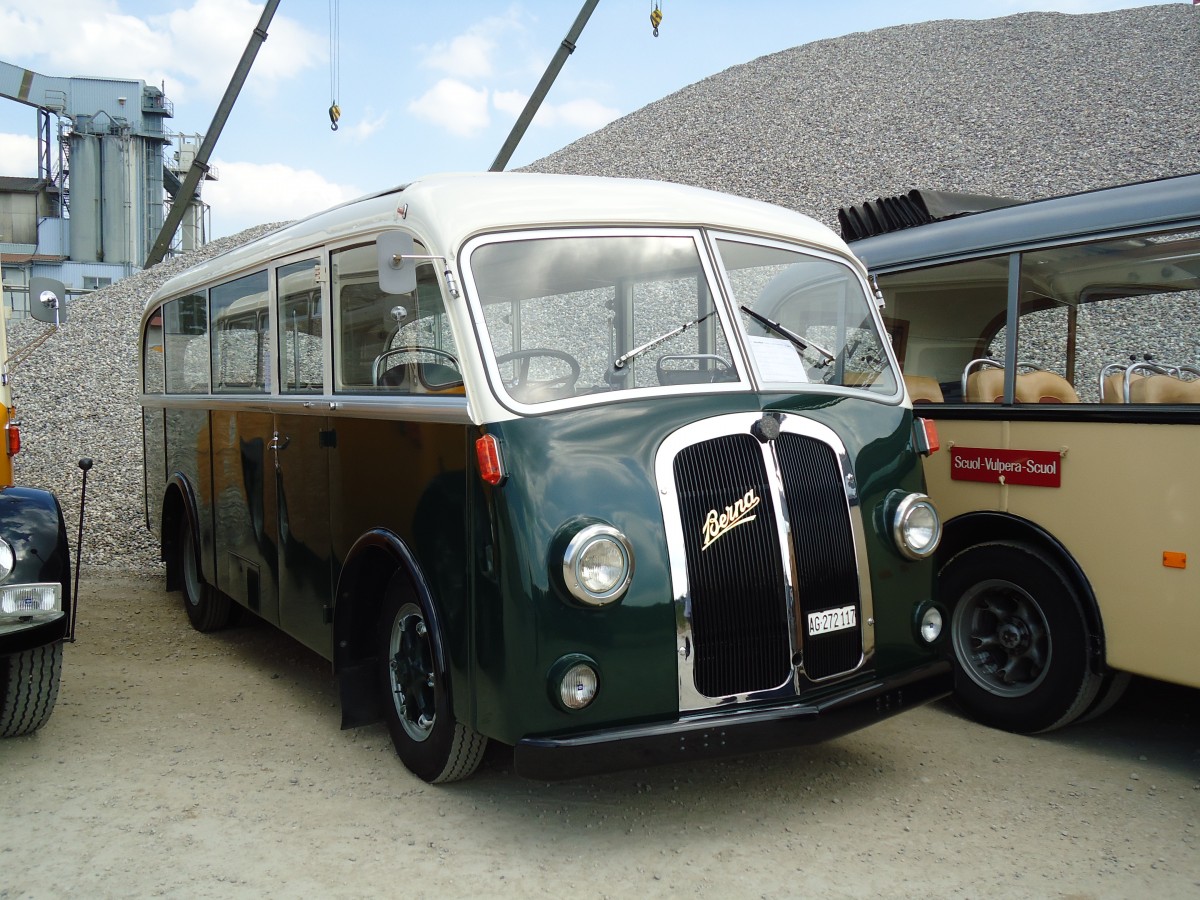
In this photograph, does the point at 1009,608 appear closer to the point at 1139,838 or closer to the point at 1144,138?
the point at 1139,838

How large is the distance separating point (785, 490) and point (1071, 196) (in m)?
2.29

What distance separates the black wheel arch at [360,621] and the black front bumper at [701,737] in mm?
1179

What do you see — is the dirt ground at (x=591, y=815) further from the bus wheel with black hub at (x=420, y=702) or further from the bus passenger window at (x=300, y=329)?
the bus passenger window at (x=300, y=329)

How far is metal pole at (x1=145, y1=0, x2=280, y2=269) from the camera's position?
23.5 m

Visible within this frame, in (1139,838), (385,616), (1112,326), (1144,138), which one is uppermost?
(1144,138)

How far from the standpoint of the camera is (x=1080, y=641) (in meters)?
4.68

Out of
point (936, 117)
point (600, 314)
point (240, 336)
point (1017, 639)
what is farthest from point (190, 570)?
point (936, 117)

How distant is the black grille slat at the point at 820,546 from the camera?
3.83 meters

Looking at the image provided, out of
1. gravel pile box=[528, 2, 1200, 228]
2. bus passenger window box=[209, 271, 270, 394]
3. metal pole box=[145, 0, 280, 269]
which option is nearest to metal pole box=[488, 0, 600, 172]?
gravel pile box=[528, 2, 1200, 228]

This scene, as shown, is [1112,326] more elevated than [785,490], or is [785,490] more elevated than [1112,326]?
[1112,326]

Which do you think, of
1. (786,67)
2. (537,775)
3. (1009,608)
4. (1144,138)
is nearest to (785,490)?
(537,775)

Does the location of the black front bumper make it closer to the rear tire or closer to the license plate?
the license plate

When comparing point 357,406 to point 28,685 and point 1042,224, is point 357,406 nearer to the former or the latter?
point 28,685

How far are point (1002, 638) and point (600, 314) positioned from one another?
99.1 inches
